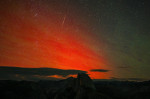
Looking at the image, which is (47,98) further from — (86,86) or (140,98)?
(140,98)

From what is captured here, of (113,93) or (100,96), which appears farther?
(113,93)

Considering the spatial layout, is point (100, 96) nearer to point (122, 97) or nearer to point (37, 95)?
point (122, 97)

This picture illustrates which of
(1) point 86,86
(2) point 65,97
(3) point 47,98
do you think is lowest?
(3) point 47,98

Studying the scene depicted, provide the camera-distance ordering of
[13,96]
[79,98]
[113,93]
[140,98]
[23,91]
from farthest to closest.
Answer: [23,91] → [13,96] → [113,93] → [79,98] → [140,98]

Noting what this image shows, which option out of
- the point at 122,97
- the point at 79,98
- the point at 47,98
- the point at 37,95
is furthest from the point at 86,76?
the point at 37,95

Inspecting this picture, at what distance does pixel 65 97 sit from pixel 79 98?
6.71 metres

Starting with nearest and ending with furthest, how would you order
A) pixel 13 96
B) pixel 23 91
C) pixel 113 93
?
pixel 113 93, pixel 13 96, pixel 23 91

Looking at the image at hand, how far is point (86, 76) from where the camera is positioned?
141ft

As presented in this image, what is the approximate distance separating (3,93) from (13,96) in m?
5.71

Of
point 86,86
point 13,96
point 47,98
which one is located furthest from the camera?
point 47,98

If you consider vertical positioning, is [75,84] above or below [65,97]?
above

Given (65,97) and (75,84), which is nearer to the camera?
(65,97)

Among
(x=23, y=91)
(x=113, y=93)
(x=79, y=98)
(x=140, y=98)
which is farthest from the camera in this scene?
(x=23, y=91)

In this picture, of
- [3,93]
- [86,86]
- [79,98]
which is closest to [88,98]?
[79,98]
